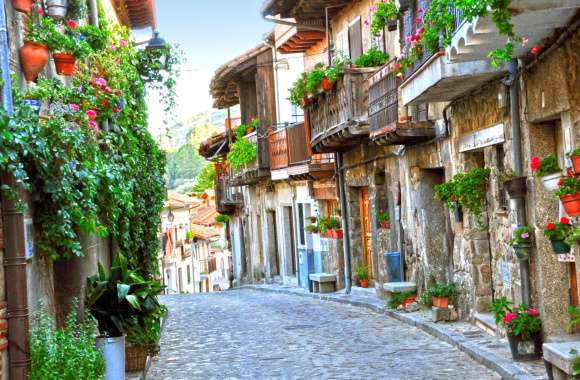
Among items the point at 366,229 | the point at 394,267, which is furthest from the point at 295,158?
the point at 394,267

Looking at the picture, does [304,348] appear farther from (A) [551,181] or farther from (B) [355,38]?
(B) [355,38]

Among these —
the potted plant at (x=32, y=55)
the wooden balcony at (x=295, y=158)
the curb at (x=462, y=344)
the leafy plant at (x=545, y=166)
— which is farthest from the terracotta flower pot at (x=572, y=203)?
the wooden balcony at (x=295, y=158)

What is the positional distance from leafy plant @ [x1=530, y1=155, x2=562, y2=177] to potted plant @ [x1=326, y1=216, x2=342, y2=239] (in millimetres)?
11979

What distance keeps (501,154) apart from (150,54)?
743cm

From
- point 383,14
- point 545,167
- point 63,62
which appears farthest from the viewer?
point 383,14

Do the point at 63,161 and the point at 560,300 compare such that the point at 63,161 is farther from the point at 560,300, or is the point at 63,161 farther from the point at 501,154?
the point at 501,154

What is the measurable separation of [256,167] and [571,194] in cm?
1937

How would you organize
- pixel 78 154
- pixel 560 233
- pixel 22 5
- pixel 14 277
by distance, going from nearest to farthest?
pixel 14 277 < pixel 22 5 < pixel 78 154 < pixel 560 233

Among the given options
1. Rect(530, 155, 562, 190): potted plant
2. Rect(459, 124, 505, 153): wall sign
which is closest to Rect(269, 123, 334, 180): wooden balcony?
Rect(459, 124, 505, 153): wall sign

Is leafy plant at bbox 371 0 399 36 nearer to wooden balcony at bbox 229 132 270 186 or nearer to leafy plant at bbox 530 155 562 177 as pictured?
leafy plant at bbox 530 155 562 177

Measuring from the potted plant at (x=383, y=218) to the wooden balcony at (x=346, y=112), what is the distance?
1490mm

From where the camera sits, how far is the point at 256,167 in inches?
1067

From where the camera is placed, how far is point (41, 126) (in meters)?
7.52

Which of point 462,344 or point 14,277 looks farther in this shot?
point 462,344
